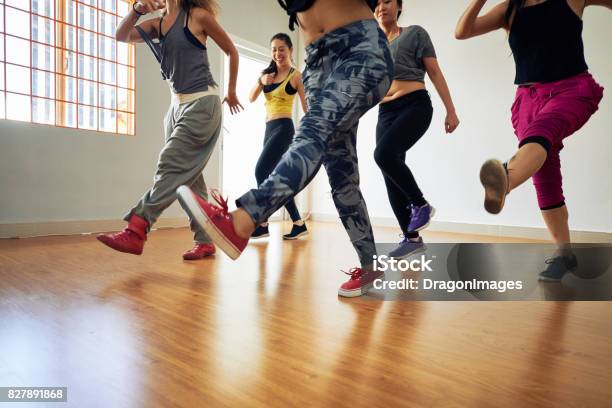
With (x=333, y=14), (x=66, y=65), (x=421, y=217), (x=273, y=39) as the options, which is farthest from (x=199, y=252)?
(x=66, y=65)

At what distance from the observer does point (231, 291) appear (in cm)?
135

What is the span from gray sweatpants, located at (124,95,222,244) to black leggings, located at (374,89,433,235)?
0.83 m

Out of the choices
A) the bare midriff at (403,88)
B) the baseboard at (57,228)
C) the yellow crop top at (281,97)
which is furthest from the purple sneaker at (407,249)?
the baseboard at (57,228)

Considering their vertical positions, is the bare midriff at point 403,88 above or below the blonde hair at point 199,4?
below

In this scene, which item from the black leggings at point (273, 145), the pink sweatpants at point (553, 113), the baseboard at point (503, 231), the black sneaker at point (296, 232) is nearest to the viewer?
the pink sweatpants at point (553, 113)

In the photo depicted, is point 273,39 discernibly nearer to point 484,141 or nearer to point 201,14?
point 201,14

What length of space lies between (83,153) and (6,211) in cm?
67

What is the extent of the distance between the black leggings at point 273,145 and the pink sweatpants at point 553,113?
5.03ft

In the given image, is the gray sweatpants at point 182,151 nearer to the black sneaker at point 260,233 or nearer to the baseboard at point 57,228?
the black sneaker at point 260,233

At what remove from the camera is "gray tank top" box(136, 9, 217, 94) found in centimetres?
184

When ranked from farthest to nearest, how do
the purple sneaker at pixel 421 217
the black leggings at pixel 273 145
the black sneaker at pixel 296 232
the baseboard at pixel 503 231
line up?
the baseboard at pixel 503 231 < the black sneaker at pixel 296 232 < the black leggings at pixel 273 145 < the purple sneaker at pixel 421 217

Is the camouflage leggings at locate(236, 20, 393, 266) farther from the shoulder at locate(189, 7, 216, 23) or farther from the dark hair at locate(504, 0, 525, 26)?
the shoulder at locate(189, 7, 216, 23)

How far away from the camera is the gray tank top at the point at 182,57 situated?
1843 mm

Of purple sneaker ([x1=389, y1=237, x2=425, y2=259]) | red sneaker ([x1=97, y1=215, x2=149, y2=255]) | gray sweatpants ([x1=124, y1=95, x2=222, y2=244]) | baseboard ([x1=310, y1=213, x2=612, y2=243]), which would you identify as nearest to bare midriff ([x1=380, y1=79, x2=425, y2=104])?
purple sneaker ([x1=389, y1=237, x2=425, y2=259])
